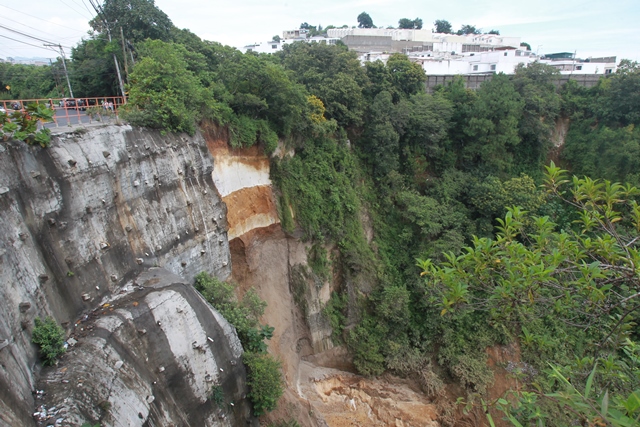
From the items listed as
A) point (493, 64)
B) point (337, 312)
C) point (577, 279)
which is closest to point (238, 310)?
point (337, 312)

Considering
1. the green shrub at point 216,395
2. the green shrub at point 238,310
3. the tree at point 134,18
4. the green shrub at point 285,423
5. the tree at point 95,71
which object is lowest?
the green shrub at point 285,423

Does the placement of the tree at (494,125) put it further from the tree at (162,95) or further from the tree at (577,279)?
the tree at (577,279)

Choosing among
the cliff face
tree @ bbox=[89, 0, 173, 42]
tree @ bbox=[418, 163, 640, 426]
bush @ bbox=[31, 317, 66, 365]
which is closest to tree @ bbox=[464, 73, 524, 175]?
the cliff face

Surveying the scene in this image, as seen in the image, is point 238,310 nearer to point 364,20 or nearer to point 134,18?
point 134,18

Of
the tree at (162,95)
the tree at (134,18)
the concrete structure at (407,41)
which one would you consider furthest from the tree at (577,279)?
the concrete structure at (407,41)

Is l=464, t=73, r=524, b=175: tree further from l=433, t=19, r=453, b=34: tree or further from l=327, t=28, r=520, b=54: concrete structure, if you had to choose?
l=433, t=19, r=453, b=34: tree
